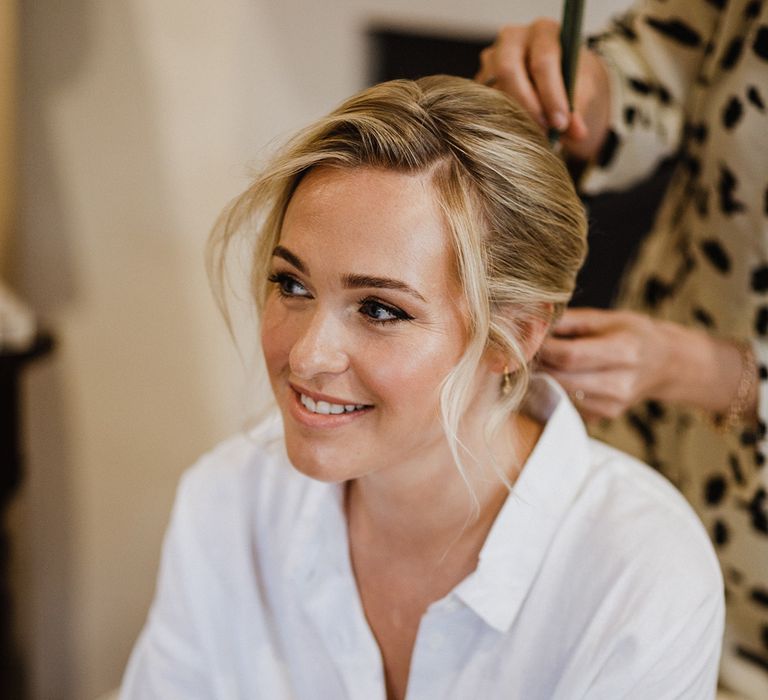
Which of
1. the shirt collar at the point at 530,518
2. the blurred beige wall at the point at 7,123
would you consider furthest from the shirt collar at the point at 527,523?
the blurred beige wall at the point at 7,123

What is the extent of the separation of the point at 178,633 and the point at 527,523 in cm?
55

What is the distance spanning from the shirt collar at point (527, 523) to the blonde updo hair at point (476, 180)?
0.38 feet

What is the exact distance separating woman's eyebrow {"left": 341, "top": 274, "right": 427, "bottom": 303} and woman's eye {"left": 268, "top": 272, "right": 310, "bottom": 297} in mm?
89

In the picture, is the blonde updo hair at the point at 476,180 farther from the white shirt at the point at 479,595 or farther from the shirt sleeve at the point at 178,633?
the shirt sleeve at the point at 178,633

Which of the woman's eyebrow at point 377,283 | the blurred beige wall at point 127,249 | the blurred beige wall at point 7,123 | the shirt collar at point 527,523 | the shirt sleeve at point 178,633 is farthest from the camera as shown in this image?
the blurred beige wall at point 127,249

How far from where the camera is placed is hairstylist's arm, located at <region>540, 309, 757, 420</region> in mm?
1163

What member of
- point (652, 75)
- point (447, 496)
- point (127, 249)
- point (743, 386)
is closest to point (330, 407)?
point (447, 496)

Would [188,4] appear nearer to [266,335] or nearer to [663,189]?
[663,189]

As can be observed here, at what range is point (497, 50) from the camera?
1.18 metres

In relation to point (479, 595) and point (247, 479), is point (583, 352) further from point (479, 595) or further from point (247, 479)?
point (247, 479)

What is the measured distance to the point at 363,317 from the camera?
98 centimetres

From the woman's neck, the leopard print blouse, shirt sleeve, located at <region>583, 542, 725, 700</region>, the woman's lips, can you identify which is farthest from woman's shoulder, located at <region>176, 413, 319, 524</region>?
the leopard print blouse

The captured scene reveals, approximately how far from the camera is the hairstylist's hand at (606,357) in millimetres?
1160

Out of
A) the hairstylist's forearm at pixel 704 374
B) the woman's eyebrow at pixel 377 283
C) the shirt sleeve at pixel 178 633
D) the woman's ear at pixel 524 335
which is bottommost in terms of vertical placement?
the shirt sleeve at pixel 178 633
